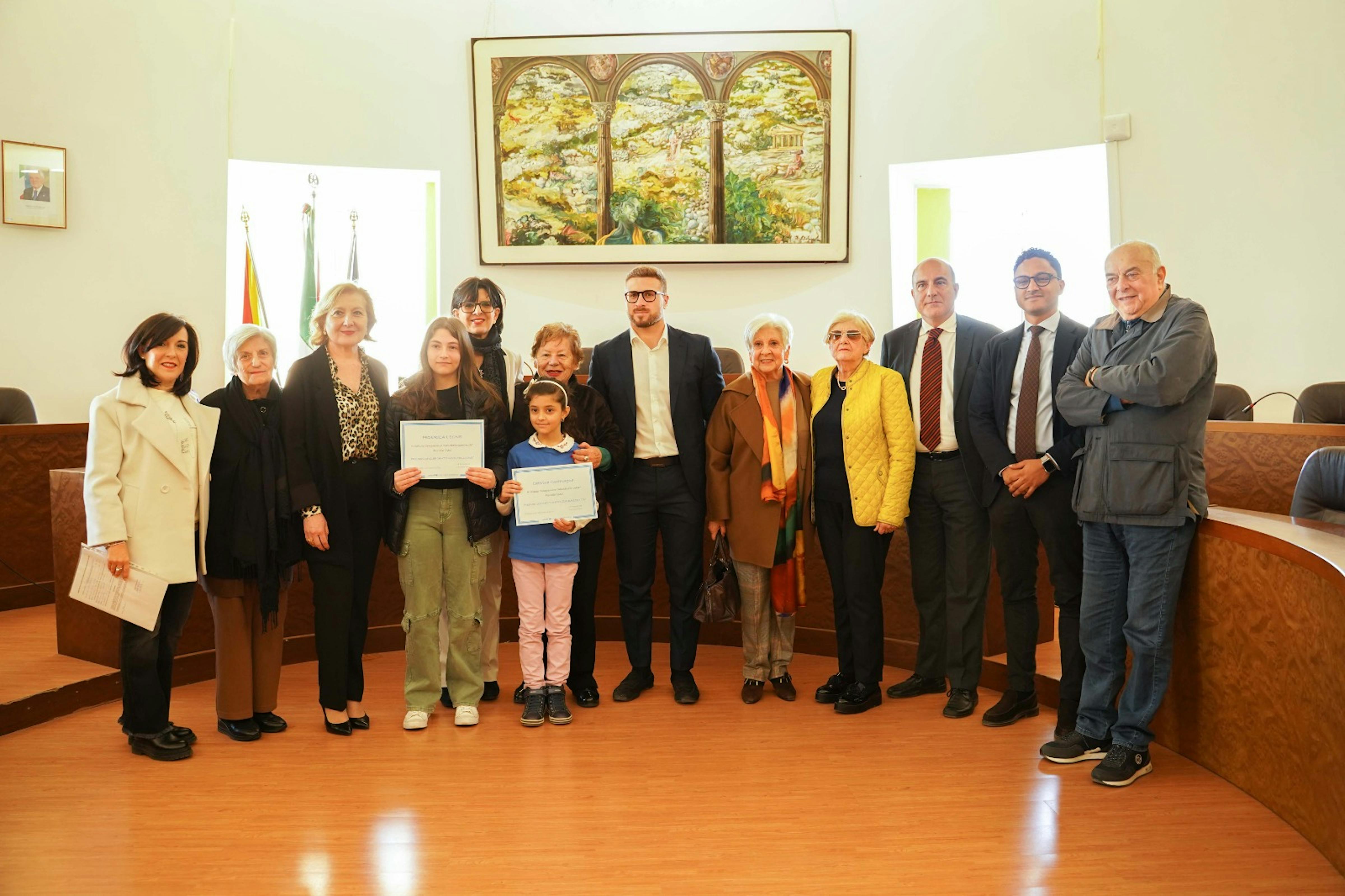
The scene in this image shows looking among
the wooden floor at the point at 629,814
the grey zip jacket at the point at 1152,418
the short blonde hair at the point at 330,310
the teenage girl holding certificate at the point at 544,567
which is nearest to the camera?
the wooden floor at the point at 629,814

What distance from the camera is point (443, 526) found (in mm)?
3492

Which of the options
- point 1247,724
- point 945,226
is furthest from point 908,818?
point 945,226

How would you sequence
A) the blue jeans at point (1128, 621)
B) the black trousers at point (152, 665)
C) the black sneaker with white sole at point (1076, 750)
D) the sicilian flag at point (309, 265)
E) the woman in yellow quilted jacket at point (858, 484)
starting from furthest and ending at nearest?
1. the sicilian flag at point (309, 265)
2. the woman in yellow quilted jacket at point (858, 484)
3. the black trousers at point (152, 665)
4. the black sneaker with white sole at point (1076, 750)
5. the blue jeans at point (1128, 621)

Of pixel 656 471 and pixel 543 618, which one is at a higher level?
pixel 656 471

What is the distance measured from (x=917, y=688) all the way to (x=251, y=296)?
5.12 m

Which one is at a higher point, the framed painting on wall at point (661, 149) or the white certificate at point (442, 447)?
the framed painting on wall at point (661, 149)

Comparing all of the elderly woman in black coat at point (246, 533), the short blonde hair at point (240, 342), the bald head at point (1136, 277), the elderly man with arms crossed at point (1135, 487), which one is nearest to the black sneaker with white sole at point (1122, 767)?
the elderly man with arms crossed at point (1135, 487)

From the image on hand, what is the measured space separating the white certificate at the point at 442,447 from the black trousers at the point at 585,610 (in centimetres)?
56

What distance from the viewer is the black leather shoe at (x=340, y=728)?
11.2 feet

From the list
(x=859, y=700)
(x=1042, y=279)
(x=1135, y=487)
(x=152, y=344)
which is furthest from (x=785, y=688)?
(x=152, y=344)

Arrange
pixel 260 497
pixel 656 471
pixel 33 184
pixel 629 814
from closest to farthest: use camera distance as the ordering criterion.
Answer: pixel 629 814
pixel 260 497
pixel 656 471
pixel 33 184

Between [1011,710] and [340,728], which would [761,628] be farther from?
[340,728]

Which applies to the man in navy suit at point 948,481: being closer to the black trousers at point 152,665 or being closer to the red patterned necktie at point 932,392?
the red patterned necktie at point 932,392

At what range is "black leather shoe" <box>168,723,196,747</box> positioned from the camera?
3248mm
